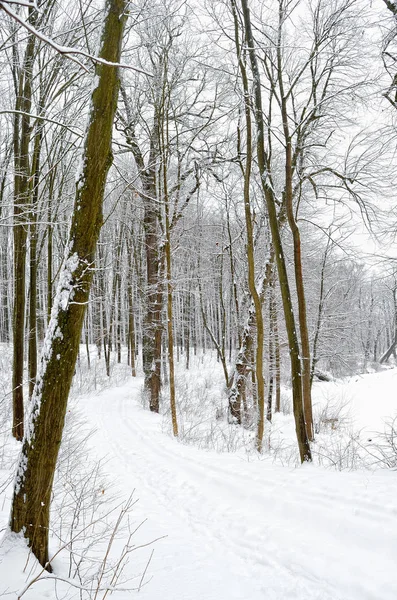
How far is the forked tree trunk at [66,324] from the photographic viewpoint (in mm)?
2705

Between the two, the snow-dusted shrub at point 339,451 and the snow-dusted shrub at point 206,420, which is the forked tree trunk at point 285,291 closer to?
the snow-dusted shrub at point 339,451

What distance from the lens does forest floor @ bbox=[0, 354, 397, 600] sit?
8.41ft

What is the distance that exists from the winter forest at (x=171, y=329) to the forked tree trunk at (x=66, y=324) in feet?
0.05

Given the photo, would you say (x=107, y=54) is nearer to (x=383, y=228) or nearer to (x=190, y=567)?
(x=190, y=567)

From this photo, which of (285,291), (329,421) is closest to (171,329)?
(285,291)

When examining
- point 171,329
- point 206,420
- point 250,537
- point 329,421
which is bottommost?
point 329,421

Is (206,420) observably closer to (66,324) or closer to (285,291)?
(285,291)

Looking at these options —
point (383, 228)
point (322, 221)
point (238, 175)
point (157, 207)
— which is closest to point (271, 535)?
point (383, 228)

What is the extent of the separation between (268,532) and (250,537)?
17cm

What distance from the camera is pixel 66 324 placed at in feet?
9.15

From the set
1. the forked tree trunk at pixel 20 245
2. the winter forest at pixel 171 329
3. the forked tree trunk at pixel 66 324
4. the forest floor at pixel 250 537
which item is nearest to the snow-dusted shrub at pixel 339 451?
the winter forest at pixel 171 329

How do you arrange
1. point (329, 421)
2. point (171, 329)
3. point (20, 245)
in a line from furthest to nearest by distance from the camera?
1. point (329, 421)
2. point (171, 329)
3. point (20, 245)

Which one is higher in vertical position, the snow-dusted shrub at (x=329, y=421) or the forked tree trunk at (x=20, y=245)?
the forked tree trunk at (x=20, y=245)

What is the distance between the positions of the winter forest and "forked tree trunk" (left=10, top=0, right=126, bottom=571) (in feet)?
0.05
